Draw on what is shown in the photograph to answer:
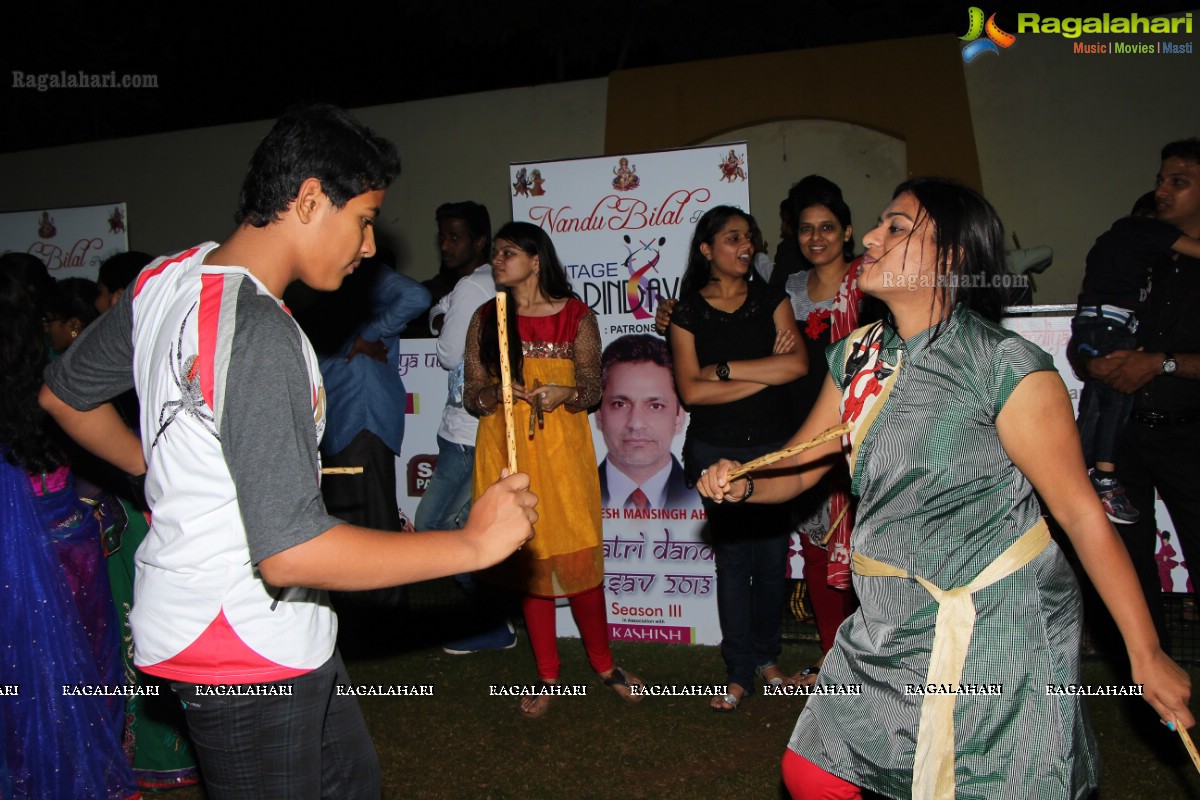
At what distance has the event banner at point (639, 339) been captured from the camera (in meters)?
4.69

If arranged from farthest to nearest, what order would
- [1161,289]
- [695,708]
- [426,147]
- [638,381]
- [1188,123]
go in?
[426,147]
[1188,123]
[638,381]
[695,708]
[1161,289]

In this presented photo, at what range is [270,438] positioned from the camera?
5.15 feet

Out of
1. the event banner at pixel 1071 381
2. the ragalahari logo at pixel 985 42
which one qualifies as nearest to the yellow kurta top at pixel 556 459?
the event banner at pixel 1071 381

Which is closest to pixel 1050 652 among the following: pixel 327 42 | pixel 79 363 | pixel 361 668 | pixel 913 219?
pixel 913 219

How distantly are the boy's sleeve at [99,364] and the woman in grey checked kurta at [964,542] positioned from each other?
1.67 m

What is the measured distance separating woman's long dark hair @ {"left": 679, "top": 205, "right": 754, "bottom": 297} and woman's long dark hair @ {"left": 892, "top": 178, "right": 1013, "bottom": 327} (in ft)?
6.91

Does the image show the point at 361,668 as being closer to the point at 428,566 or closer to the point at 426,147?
the point at 428,566

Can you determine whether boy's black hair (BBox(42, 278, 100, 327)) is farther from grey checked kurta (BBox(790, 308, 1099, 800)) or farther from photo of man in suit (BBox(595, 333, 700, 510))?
grey checked kurta (BBox(790, 308, 1099, 800))

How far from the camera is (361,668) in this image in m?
4.96

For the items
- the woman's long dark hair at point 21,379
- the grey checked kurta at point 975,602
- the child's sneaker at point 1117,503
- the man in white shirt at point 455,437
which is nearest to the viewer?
the grey checked kurta at point 975,602

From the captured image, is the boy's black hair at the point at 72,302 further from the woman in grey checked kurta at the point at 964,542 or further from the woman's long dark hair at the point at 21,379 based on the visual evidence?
the woman in grey checked kurta at the point at 964,542

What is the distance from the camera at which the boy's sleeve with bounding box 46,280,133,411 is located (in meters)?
2.00

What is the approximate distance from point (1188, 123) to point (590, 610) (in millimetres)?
5333

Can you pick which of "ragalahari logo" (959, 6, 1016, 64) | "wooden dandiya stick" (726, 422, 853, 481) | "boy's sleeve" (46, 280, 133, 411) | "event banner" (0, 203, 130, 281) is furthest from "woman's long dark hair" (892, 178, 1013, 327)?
"event banner" (0, 203, 130, 281)
